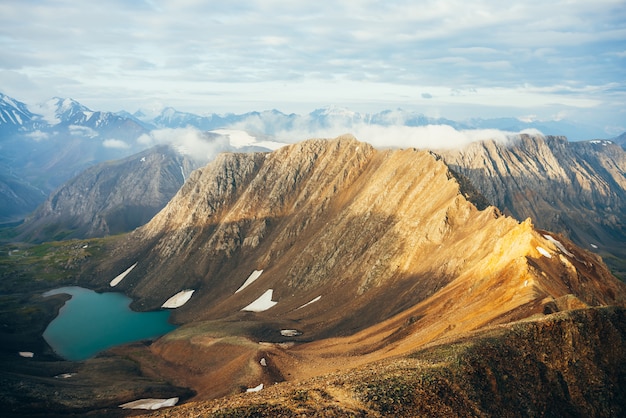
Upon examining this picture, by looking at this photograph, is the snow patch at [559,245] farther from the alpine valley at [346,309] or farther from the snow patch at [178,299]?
the snow patch at [178,299]

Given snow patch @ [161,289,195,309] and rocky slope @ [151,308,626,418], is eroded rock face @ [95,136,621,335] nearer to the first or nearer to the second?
snow patch @ [161,289,195,309]

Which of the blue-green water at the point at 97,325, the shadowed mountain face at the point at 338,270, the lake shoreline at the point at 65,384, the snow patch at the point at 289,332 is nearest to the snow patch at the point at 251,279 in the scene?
the shadowed mountain face at the point at 338,270

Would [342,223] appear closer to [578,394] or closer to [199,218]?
[199,218]

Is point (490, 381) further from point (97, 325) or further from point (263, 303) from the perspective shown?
point (97, 325)

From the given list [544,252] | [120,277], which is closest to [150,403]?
[544,252]

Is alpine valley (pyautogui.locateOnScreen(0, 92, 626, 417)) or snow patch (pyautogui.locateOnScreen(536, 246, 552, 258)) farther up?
snow patch (pyautogui.locateOnScreen(536, 246, 552, 258))

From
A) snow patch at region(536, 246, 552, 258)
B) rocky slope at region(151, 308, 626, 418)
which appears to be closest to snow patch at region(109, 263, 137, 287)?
rocky slope at region(151, 308, 626, 418)
